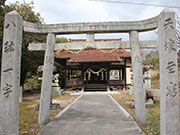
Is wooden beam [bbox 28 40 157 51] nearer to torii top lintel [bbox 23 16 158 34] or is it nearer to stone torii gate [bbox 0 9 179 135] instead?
torii top lintel [bbox 23 16 158 34]

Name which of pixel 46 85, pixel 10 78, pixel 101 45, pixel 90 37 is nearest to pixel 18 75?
pixel 10 78

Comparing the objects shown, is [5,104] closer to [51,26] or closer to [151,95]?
[51,26]

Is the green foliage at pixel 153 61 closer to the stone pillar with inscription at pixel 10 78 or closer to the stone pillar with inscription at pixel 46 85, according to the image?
the stone pillar with inscription at pixel 46 85

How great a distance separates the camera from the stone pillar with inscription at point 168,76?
353cm

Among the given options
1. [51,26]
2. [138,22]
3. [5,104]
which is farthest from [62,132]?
[138,22]

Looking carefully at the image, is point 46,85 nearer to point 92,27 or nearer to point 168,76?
point 92,27

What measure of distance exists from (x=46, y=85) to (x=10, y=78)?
Result: 1854 millimetres

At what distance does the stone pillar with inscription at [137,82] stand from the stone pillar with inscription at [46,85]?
3.22m

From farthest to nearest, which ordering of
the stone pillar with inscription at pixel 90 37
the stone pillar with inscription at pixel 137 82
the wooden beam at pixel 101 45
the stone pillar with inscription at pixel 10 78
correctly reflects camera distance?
the stone pillar with inscription at pixel 90 37
the wooden beam at pixel 101 45
the stone pillar with inscription at pixel 137 82
the stone pillar with inscription at pixel 10 78

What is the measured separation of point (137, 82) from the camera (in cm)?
533

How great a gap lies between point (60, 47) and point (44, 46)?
0.67 m

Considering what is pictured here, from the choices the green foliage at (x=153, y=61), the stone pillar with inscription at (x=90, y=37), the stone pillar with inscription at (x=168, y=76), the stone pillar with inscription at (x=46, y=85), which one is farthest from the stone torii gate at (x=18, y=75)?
the green foliage at (x=153, y=61)

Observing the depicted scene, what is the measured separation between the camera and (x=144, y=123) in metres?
5.17

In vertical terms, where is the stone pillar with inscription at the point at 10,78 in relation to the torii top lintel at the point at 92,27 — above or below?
below
